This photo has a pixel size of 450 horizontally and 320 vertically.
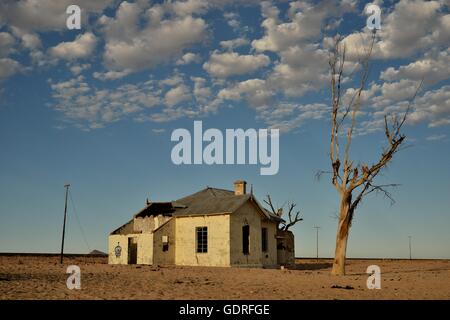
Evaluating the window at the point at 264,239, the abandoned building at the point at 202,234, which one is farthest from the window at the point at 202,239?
the window at the point at 264,239

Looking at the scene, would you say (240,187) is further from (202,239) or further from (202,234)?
(202,239)

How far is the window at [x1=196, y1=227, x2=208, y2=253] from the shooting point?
30.3 metres

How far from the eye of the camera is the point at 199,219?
3072 centimetres

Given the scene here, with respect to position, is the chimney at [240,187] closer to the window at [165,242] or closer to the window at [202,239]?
the window at [202,239]

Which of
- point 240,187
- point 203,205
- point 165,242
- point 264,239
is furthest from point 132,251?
point 264,239

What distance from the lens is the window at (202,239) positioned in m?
30.3

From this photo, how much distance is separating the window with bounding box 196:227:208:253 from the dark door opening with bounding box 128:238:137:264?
4.71 meters

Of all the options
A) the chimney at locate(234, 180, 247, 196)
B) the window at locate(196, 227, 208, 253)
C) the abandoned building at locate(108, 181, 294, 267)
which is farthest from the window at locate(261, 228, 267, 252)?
the window at locate(196, 227, 208, 253)

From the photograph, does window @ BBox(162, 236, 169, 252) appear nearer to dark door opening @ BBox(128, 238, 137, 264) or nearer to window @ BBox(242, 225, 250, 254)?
dark door opening @ BBox(128, 238, 137, 264)

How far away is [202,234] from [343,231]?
9478mm

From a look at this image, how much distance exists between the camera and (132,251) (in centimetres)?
3303
